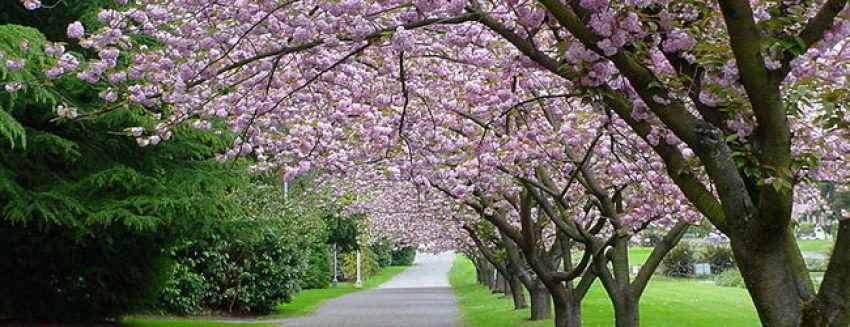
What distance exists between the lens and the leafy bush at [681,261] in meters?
46.4

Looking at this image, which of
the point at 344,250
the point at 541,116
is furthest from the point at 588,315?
the point at 344,250

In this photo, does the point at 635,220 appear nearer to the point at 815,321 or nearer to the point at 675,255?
the point at 815,321

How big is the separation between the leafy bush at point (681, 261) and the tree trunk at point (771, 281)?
42111 millimetres

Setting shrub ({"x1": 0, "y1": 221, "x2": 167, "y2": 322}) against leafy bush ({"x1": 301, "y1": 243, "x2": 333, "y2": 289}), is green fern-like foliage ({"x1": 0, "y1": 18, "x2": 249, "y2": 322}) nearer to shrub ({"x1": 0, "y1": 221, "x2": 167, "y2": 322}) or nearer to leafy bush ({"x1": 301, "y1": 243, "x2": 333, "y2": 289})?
shrub ({"x1": 0, "y1": 221, "x2": 167, "y2": 322})

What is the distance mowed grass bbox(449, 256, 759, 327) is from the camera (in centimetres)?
1956

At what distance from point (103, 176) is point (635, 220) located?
7778 mm

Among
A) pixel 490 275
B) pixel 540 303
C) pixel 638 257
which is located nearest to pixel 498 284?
pixel 490 275

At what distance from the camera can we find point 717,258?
1836 inches

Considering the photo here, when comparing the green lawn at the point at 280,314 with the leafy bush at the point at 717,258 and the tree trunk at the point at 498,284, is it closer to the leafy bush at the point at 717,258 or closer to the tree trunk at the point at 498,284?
the tree trunk at the point at 498,284

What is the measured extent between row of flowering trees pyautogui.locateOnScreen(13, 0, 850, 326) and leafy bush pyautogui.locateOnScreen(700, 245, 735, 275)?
3576 centimetres

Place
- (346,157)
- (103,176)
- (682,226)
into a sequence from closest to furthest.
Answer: (346,157), (682,226), (103,176)

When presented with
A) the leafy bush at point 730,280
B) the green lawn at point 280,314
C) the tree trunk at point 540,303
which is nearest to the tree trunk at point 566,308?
the tree trunk at point 540,303

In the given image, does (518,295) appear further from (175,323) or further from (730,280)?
(730,280)

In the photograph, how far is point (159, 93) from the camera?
23.5ft
